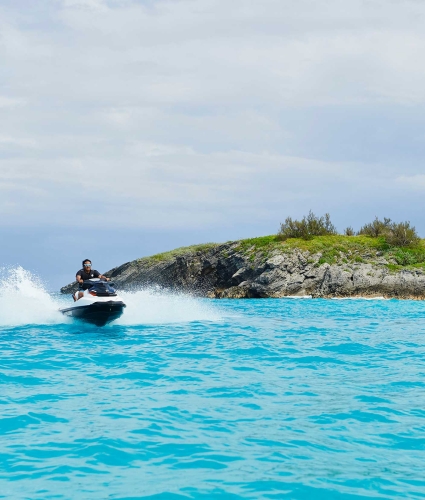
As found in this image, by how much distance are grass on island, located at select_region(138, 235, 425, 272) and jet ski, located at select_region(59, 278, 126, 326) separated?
100 ft

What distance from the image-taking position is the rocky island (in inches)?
1713

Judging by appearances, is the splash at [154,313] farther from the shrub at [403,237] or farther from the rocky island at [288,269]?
the shrub at [403,237]

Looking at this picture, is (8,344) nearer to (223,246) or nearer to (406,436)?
(406,436)

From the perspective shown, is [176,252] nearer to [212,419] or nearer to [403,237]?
[403,237]

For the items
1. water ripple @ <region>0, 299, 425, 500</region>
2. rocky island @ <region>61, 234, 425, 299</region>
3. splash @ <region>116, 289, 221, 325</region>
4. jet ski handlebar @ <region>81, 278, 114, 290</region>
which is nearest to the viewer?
water ripple @ <region>0, 299, 425, 500</region>

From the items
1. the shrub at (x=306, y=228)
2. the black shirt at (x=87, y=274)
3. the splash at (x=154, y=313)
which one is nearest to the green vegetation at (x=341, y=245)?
the shrub at (x=306, y=228)

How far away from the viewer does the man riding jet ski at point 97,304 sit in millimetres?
18766

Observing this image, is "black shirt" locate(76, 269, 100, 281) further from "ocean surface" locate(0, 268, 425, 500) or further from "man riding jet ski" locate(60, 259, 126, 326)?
"ocean surface" locate(0, 268, 425, 500)

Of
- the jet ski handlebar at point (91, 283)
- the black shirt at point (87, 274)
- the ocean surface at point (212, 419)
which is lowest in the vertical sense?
the ocean surface at point (212, 419)

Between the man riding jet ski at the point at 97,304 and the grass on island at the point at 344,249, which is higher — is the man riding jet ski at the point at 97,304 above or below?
below

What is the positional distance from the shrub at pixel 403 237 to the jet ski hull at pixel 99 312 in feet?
117

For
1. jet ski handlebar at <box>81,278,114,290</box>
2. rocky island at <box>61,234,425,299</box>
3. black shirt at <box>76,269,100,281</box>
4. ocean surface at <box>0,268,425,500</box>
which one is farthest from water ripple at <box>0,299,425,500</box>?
rocky island at <box>61,234,425,299</box>

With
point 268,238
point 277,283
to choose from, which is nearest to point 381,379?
point 277,283

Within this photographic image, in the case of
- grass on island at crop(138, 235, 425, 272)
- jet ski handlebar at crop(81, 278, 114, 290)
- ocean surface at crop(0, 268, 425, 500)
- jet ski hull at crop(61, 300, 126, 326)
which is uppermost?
grass on island at crop(138, 235, 425, 272)
